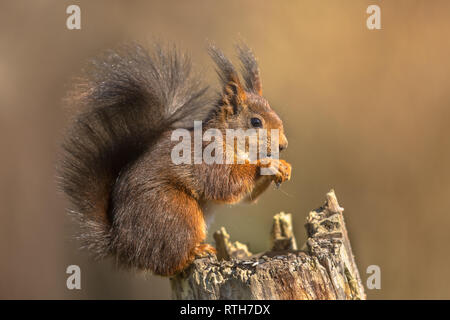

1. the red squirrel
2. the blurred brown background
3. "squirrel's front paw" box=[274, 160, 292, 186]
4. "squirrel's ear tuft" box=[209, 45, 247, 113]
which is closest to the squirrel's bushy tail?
the red squirrel

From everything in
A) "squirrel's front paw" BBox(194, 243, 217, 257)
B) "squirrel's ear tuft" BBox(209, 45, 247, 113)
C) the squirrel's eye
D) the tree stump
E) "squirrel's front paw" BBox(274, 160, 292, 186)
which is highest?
"squirrel's ear tuft" BBox(209, 45, 247, 113)

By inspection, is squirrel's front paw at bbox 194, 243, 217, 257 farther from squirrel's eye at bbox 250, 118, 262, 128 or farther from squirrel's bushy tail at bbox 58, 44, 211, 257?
squirrel's eye at bbox 250, 118, 262, 128

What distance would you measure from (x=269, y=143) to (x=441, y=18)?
4.56 ft

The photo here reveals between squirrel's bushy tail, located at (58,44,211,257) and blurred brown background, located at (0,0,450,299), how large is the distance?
0.66 meters

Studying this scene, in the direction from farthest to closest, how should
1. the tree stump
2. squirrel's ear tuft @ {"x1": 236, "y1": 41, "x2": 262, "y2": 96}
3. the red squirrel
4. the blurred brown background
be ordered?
the blurred brown background < squirrel's ear tuft @ {"x1": 236, "y1": 41, "x2": 262, "y2": 96} < the red squirrel < the tree stump

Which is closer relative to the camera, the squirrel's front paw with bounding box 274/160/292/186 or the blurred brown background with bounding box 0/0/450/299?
the squirrel's front paw with bounding box 274/160/292/186

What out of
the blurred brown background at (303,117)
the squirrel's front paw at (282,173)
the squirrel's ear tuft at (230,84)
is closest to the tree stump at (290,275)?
the squirrel's front paw at (282,173)

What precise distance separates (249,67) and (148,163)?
1.86 feet

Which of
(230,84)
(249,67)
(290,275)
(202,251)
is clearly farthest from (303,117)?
(290,275)

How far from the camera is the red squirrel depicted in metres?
1.52

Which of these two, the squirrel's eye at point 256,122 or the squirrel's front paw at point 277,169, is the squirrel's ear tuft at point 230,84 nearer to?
the squirrel's eye at point 256,122

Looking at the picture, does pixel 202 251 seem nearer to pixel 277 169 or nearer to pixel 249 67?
pixel 277 169
